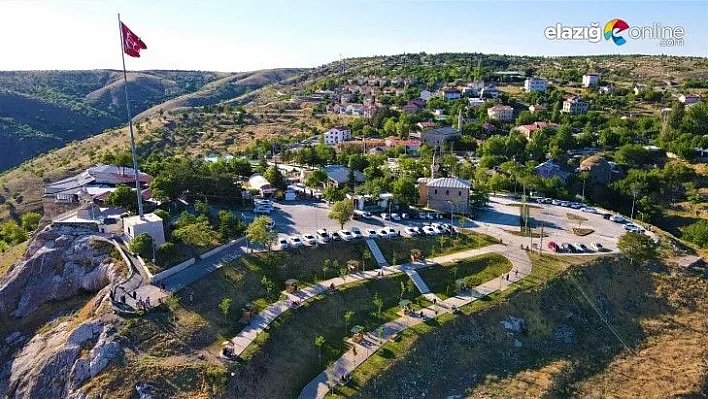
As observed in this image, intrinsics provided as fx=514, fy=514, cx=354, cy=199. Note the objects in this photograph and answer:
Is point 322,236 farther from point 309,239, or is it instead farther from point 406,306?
point 406,306

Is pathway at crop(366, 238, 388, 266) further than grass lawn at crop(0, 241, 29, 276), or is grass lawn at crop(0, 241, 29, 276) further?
grass lawn at crop(0, 241, 29, 276)

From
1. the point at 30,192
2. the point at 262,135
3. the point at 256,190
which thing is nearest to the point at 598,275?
the point at 256,190

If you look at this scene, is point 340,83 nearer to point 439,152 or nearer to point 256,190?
point 439,152

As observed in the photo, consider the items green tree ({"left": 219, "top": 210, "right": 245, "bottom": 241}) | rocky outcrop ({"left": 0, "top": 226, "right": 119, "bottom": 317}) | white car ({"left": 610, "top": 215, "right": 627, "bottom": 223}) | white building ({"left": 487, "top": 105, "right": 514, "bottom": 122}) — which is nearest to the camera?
rocky outcrop ({"left": 0, "top": 226, "right": 119, "bottom": 317})

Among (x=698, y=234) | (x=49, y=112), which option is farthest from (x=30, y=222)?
(x=49, y=112)

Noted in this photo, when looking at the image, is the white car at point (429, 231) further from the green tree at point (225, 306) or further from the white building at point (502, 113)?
the white building at point (502, 113)

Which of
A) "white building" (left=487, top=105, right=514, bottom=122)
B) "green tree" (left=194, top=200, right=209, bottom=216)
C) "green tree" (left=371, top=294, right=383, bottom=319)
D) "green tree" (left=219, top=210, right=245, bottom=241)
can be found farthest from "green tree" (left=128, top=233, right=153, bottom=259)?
"white building" (left=487, top=105, right=514, bottom=122)

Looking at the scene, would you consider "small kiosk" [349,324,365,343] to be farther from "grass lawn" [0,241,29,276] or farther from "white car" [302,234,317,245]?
"grass lawn" [0,241,29,276]

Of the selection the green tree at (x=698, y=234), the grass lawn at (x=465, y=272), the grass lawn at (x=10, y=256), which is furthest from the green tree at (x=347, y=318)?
the green tree at (x=698, y=234)
